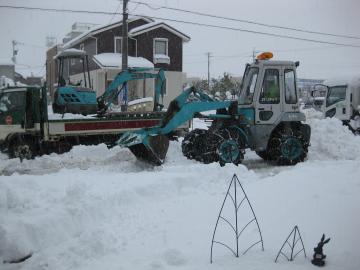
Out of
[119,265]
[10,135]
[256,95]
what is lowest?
[119,265]

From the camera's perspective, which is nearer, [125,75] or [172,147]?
[172,147]

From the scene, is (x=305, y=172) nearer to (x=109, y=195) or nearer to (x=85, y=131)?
(x=109, y=195)

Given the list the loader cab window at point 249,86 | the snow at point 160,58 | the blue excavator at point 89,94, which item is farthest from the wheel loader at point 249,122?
the snow at point 160,58

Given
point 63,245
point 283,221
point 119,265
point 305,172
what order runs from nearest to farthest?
point 119,265
point 63,245
point 283,221
point 305,172

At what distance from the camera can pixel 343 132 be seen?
41.2 ft

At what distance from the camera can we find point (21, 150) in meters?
11.6

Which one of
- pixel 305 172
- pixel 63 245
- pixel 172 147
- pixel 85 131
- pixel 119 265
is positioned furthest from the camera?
pixel 85 131

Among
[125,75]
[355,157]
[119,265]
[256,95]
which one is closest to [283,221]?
[119,265]

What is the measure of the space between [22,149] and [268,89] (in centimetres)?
645

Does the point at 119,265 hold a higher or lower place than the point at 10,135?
lower

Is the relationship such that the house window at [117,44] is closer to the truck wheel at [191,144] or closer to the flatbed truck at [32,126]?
the flatbed truck at [32,126]

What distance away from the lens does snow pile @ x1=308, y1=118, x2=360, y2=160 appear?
11750 mm

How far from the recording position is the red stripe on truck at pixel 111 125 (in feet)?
39.9

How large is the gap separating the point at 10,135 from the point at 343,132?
909 cm
